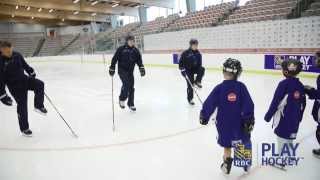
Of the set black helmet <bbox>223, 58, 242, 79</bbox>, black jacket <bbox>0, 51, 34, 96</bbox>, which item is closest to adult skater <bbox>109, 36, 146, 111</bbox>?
black jacket <bbox>0, 51, 34, 96</bbox>

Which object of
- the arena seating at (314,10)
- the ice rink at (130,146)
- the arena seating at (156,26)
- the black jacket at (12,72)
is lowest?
the ice rink at (130,146)

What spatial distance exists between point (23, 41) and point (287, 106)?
116 feet

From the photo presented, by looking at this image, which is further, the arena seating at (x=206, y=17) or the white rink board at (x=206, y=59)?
the arena seating at (x=206, y=17)

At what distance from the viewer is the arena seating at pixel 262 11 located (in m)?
11.4

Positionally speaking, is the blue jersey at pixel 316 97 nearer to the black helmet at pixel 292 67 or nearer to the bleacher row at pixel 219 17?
the black helmet at pixel 292 67

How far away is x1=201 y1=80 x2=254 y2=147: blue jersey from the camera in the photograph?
8.02ft

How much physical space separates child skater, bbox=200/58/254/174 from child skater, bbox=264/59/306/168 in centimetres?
26

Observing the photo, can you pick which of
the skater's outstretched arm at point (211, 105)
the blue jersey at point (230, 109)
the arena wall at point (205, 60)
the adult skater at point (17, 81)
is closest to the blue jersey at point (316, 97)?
the blue jersey at point (230, 109)

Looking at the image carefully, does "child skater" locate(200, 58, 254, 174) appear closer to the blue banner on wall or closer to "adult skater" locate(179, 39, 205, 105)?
"adult skater" locate(179, 39, 205, 105)

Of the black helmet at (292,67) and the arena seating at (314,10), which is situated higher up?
the arena seating at (314,10)

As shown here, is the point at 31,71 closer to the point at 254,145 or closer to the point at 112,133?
the point at 112,133

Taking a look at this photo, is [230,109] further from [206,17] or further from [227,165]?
[206,17]

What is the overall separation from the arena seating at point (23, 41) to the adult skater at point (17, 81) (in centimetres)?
3071

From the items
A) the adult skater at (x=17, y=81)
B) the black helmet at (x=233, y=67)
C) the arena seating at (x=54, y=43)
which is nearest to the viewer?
the black helmet at (x=233, y=67)
